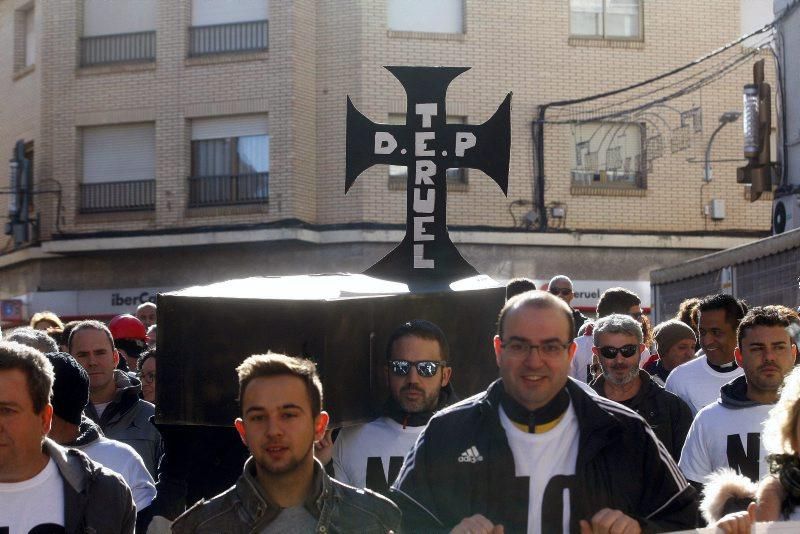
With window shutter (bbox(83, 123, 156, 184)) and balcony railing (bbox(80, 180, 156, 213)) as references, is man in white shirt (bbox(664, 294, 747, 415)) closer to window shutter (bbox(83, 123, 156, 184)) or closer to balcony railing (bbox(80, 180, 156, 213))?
balcony railing (bbox(80, 180, 156, 213))

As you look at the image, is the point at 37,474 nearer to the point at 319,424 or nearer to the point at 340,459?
the point at 319,424

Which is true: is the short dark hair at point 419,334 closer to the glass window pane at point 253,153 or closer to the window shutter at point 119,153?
the glass window pane at point 253,153

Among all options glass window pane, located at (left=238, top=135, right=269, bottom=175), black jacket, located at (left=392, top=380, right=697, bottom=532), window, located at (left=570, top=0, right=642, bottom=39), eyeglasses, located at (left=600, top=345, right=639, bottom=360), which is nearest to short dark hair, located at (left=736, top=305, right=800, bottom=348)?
eyeglasses, located at (left=600, top=345, right=639, bottom=360)

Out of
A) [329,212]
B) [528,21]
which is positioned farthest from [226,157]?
[528,21]

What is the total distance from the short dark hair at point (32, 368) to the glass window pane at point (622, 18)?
2217cm

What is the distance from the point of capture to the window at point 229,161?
25078 mm

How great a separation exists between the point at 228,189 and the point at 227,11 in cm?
331

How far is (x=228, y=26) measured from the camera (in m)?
25.6

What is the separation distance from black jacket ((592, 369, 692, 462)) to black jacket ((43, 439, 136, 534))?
3.18 m

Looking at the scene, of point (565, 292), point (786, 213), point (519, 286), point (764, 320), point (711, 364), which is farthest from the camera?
point (786, 213)

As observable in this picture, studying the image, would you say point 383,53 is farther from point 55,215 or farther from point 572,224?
point 55,215

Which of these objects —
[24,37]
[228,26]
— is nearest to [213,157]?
[228,26]

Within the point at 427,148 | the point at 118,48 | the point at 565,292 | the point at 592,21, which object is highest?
the point at 592,21

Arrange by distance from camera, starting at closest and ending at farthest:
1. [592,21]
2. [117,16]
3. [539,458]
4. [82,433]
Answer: [539,458] < [82,433] < [592,21] < [117,16]
